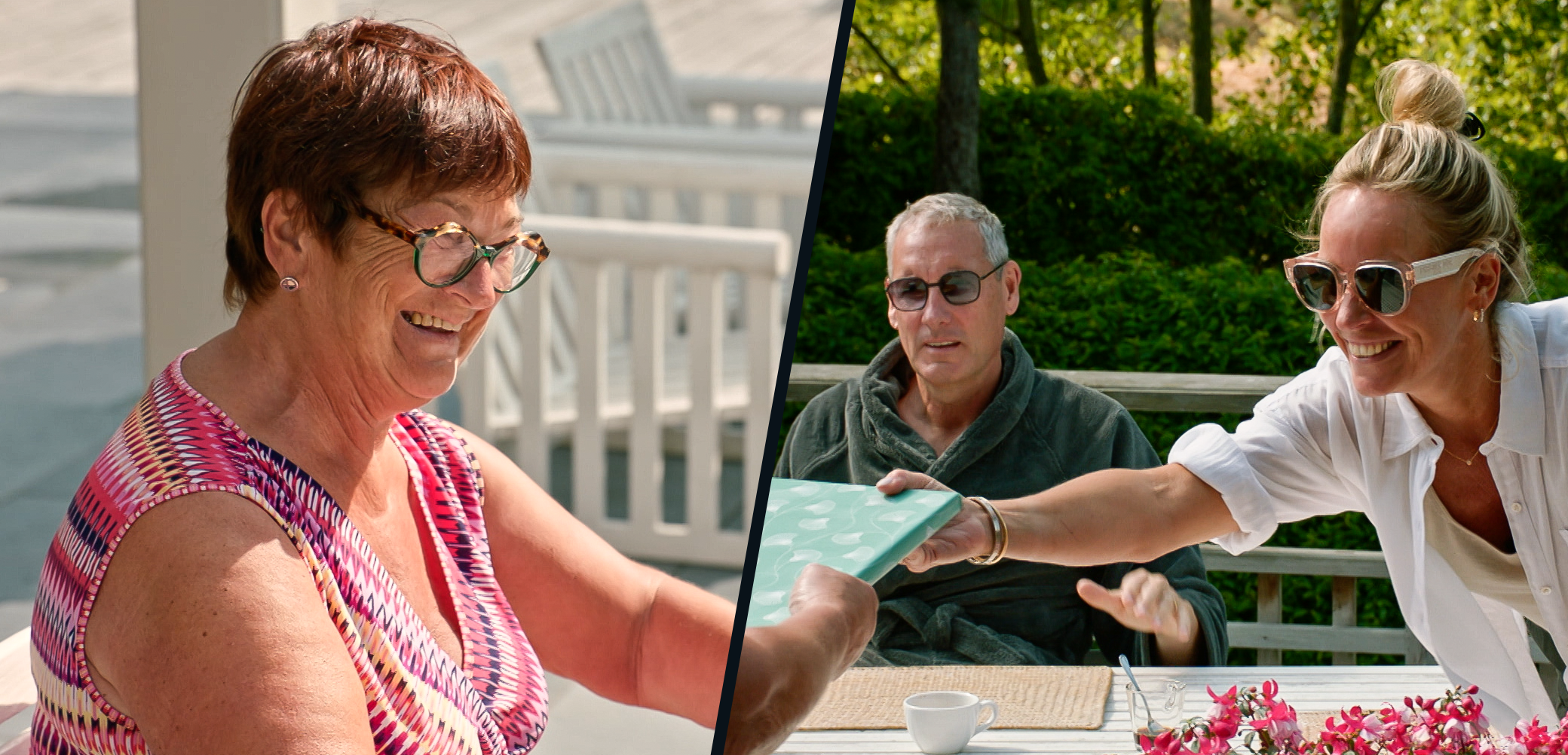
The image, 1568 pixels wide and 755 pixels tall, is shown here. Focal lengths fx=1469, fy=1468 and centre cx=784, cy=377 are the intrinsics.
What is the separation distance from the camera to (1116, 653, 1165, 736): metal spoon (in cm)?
112

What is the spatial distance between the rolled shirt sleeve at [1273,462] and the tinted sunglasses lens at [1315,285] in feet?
0.27

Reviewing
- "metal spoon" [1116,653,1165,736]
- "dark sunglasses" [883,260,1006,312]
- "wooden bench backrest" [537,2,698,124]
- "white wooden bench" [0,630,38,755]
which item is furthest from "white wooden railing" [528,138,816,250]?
"metal spoon" [1116,653,1165,736]

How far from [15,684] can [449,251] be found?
2.61 feet

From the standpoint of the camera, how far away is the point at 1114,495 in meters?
1.16

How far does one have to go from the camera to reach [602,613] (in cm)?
140

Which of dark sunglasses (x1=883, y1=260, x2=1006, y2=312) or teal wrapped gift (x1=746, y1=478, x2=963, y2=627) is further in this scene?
dark sunglasses (x1=883, y1=260, x2=1006, y2=312)

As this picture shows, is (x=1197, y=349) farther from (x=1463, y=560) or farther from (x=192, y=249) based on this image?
(x=192, y=249)

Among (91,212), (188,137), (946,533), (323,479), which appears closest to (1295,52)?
(946,533)

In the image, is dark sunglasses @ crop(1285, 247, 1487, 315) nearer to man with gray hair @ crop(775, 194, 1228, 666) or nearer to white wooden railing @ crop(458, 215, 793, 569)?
man with gray hair @ crop(775, 194, 1228, 666)

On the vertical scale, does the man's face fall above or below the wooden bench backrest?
below

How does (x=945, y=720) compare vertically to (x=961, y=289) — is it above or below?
below

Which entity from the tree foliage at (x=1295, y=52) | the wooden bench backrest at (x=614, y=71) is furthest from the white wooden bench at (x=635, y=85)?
the tree foliage at (x=1295, y=52)

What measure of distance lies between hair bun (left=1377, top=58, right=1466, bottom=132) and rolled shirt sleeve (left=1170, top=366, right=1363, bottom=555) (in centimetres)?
20

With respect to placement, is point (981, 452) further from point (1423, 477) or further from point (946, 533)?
point (1423, 477)
